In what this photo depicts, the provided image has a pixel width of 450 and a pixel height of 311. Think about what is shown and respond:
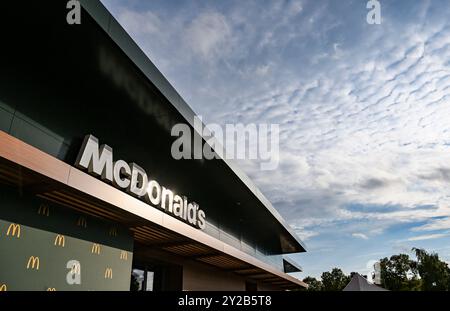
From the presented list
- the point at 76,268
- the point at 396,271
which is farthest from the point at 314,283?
the point at 76,268

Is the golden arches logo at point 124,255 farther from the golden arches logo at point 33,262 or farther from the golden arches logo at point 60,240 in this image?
the golden arches logo at point 33,262

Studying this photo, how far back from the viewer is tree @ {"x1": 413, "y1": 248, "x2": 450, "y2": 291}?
154ft

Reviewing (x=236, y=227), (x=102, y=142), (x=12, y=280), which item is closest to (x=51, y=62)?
(x=102, y=142)

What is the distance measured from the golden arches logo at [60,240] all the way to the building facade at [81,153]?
0.02m

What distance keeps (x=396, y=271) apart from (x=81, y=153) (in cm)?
6125

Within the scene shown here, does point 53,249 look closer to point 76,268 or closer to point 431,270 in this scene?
point 76,268

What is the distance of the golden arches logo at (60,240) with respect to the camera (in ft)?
20.2

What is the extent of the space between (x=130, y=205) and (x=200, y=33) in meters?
4.25

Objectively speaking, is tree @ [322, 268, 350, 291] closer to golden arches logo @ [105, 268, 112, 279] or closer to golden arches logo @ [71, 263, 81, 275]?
golden arches logo @ [105, 268, 112, 279]

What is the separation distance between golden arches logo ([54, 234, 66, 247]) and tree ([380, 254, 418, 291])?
186 ft

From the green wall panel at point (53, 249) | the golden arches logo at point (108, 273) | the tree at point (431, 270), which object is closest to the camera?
the green wall panel at point (53, 249)

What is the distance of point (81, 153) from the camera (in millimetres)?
6688

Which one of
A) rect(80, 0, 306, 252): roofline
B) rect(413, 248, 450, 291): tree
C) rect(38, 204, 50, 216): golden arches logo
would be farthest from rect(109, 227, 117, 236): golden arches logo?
rect(413, 248, 450, 291): tree

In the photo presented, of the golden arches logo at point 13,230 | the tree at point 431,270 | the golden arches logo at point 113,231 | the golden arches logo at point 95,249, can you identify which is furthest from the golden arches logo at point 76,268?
the tree at point 431,270
